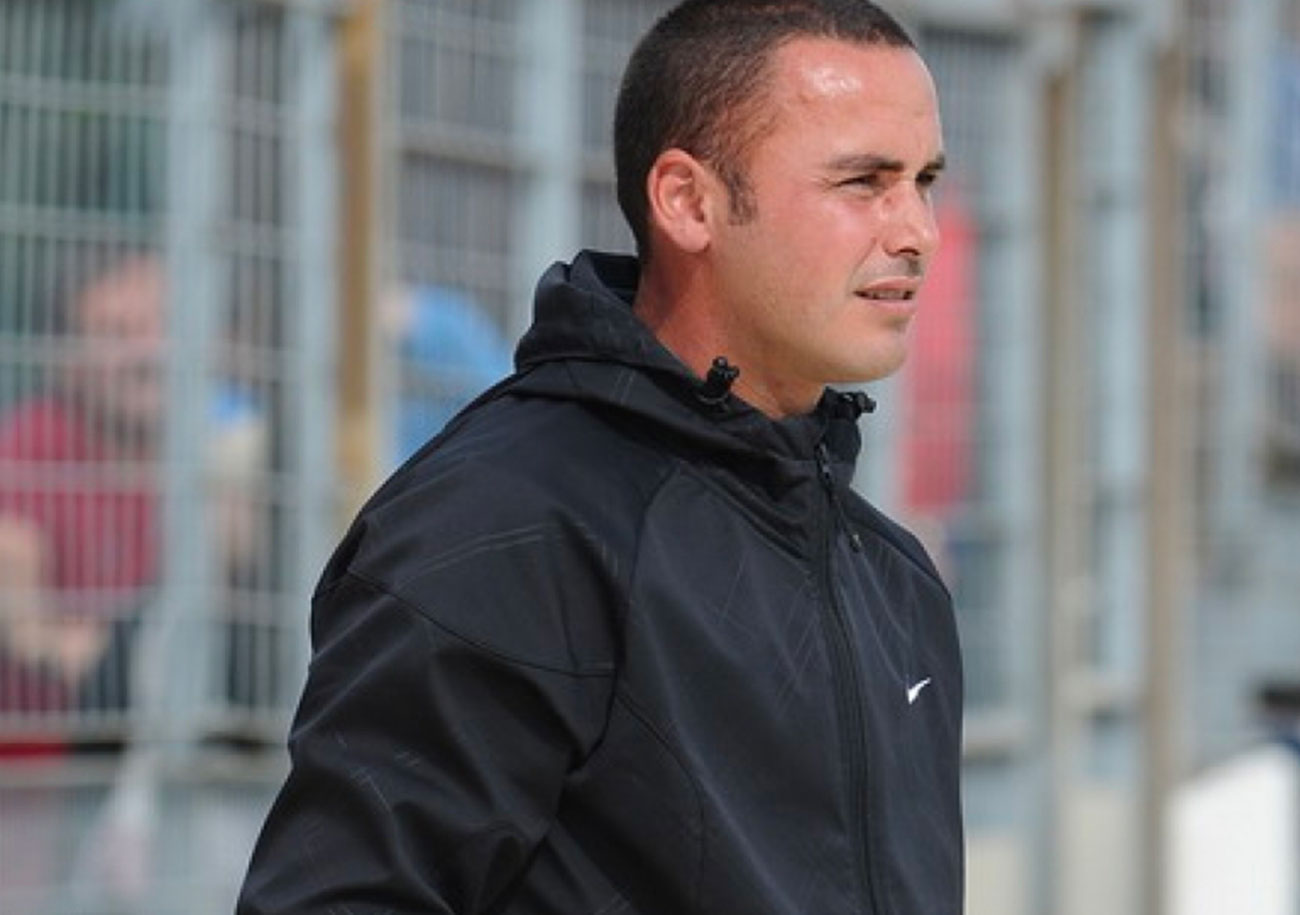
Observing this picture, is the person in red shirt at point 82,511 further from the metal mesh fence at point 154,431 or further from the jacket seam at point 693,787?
the jacket seam at point 693,787

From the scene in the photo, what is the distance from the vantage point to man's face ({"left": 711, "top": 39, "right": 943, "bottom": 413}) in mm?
3152

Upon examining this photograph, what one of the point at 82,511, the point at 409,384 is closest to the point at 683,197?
the point at 82,511

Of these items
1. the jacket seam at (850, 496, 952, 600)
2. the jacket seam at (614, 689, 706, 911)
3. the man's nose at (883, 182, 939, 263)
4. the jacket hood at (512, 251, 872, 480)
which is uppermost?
the man's nose at (883, 182, 939, 263)

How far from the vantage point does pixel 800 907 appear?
9.96 ft

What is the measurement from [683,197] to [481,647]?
47cm

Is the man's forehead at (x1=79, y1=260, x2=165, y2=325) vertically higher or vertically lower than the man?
higher

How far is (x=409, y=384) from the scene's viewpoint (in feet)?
23.9

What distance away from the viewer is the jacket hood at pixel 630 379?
311cm

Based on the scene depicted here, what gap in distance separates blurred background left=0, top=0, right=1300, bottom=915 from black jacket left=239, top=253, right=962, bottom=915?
361 centimetres

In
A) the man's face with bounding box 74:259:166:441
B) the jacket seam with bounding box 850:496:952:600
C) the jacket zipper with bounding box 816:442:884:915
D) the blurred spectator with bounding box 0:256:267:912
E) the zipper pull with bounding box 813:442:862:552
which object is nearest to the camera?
the jacket zipper with bounding box 816:442:884:915

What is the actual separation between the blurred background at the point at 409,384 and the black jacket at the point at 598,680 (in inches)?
142

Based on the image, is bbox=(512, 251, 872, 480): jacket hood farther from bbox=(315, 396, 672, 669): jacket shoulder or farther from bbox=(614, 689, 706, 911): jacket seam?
bbox=(614, 689, 706, 911): jacket seam

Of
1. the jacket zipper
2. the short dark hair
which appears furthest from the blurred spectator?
the jacket zipper

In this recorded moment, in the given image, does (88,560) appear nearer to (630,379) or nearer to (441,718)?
(630,379)
